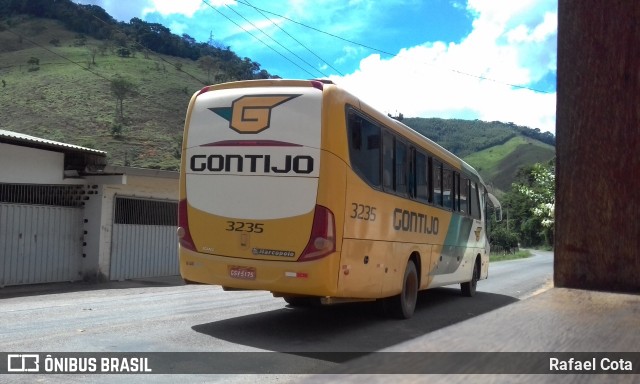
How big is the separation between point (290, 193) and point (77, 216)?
12337mm

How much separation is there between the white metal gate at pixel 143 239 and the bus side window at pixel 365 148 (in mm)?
12283

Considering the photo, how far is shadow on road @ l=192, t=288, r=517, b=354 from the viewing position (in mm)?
7633

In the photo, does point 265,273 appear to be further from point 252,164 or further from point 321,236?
→ point 252,164

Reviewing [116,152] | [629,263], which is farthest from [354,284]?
[116,152]

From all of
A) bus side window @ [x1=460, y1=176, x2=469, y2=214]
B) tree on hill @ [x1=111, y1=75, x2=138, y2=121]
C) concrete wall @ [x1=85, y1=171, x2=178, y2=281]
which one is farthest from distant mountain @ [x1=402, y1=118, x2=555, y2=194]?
bus side window @ [x1=460, y1=176, x2=469, y2=214]

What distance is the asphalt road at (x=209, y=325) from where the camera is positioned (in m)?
6.78

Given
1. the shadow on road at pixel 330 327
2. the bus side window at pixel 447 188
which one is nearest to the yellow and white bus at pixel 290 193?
the shadow on road at pixel 330 327

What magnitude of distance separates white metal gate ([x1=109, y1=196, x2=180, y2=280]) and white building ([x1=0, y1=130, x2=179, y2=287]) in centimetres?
3

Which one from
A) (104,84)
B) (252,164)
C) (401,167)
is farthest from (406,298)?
(104,84)

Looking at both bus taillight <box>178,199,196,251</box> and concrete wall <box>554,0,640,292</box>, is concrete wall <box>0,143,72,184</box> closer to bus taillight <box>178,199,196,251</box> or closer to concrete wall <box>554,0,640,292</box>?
bus taillight <box>178,199,196,251</box>

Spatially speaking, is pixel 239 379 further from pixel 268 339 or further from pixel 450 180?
pixel 450 180

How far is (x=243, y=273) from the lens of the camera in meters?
8.01

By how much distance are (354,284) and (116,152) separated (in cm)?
5001

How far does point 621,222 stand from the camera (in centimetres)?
142
